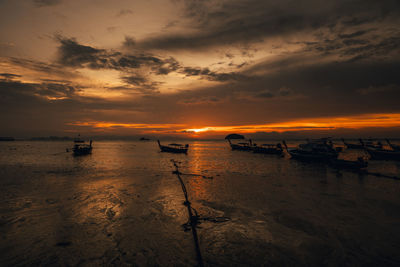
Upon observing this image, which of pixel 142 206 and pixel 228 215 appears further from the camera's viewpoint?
pixel 142 206

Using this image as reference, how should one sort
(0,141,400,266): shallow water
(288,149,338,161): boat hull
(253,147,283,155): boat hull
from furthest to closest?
(253,147,283,155): boat hull
(288,149,338,161): boat hull
(0,141,400,266): shallow water

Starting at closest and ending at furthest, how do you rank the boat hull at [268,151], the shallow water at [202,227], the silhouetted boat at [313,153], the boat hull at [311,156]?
1. the shallow water at [202,227]
2. the boat hull at [311,156]
3. the silhouetted boat at [313,153]
4. the boat hull at [268,151]

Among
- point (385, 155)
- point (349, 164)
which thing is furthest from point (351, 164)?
point (385, 155)

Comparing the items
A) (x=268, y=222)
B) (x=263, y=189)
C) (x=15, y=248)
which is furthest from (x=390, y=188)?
(x=15, y=248)

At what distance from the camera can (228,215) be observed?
10438 mm

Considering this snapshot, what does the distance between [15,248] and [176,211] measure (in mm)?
6639

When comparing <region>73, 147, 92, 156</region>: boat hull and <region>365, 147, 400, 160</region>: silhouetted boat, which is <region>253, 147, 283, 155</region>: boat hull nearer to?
<region>365, 147, 400, 160</region>: silhouetted boat

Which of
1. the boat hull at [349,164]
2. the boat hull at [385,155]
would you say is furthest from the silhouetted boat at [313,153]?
the boat hull at [385,155]

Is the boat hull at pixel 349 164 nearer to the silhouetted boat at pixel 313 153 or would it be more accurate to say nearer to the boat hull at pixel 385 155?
the silhouetted boat at pixel 313 153

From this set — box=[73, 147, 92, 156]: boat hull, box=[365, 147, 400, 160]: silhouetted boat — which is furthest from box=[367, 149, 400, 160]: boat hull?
box=[73, 147, 92, 156]: boat hull

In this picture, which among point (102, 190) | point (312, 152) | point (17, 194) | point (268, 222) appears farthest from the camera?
point (312, 152)

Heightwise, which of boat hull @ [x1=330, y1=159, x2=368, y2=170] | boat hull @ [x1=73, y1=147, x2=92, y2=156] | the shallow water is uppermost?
boat hull @ [x1=330, y1=159, x2=368, y2=170]

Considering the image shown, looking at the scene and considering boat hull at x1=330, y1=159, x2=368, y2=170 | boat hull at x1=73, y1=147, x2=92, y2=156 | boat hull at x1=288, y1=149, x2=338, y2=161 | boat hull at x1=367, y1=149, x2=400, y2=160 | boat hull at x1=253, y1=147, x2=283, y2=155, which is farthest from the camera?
boat hull at x1=253, y1=147, x2=283, y2=155

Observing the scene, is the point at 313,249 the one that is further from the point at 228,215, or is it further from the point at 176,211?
the point at 176,211
